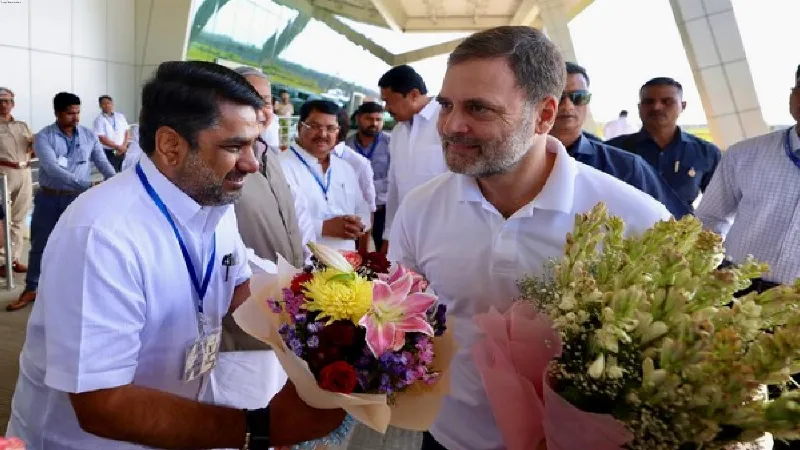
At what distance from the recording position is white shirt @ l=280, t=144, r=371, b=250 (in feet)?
11.6

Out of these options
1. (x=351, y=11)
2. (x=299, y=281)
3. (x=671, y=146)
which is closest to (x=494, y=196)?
(x=299, y=281)

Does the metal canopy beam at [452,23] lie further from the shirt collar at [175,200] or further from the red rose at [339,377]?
the red rose at [339,377]

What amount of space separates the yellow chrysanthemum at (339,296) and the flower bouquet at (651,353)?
0.78 feet

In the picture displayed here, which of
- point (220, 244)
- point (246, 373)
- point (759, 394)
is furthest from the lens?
point (246, 373)

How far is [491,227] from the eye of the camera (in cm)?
137

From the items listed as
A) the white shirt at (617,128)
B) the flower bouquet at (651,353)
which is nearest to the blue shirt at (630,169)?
the flower bouquet at (651,353)

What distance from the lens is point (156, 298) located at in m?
1.28

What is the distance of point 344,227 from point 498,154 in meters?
2.24

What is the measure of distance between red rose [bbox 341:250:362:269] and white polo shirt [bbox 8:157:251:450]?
0.46 metres

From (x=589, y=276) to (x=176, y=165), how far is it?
3.24ft

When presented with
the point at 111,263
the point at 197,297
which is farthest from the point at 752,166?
the point at 111,263

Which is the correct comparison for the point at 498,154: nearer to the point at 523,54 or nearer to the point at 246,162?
the point at 523,54

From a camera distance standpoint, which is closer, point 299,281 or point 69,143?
point 299,281

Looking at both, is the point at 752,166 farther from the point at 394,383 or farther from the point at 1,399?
the point at 1,399
